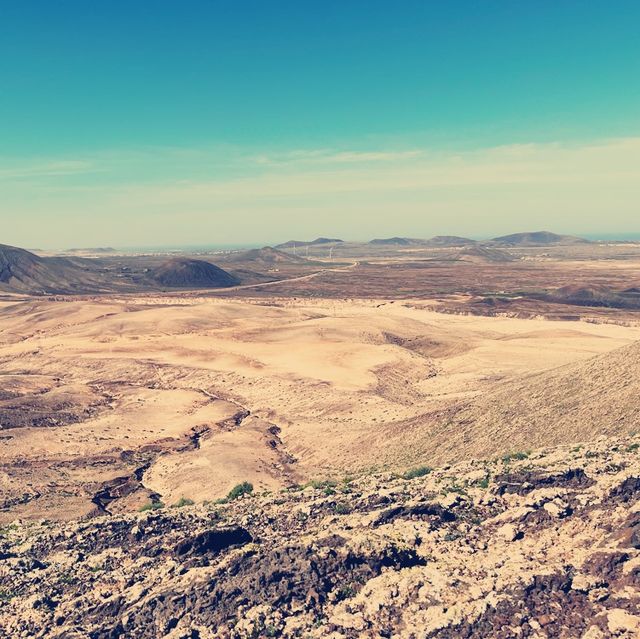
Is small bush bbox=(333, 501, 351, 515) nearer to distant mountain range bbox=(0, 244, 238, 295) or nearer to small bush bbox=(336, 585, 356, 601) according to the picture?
small bush bbox=(336, 585, 356, 601)

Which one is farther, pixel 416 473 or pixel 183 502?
pixel 183 502

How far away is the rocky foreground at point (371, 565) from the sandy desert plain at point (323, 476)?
8cm

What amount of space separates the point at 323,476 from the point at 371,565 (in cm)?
1658

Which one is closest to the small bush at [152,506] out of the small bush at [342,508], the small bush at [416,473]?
the small bush at [342,508]

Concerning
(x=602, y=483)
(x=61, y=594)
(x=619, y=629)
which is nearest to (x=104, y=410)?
(x=61, y=594)

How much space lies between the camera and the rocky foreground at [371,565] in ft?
59.3

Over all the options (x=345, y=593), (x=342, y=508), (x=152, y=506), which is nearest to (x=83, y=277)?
(x=152, y=506)

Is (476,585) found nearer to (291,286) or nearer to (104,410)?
(104,410)

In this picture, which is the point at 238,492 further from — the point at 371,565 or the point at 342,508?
the point at 371,565

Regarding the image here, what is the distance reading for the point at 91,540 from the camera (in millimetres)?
26125

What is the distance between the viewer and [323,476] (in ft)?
121

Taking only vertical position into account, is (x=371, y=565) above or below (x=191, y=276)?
below

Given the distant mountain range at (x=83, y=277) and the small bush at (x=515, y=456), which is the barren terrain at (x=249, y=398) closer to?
the small bush at (x=515, y=456)

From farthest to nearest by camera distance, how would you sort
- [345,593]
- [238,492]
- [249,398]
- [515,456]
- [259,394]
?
[259,394] → [249,398] → [238,492] → [515,456] → [345,593]
